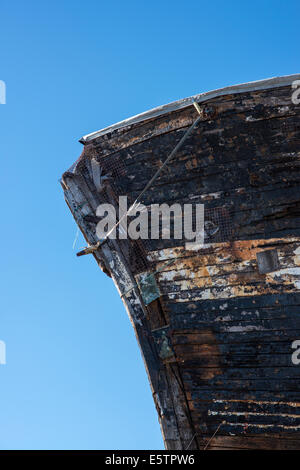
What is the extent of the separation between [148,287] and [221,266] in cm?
102

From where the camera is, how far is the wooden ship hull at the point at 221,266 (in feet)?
19.9

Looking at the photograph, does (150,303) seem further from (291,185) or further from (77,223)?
(291,185)

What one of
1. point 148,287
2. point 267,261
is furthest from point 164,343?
point 267,261

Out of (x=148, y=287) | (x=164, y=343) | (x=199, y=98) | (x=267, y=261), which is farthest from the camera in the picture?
(x=148, y=287)

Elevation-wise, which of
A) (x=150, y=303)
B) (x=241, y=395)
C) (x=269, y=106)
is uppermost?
(x=269, y=106)

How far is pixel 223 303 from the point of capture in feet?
21.0

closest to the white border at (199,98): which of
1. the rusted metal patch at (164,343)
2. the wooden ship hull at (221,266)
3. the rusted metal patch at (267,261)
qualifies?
the wooden ship hull at (221,266)

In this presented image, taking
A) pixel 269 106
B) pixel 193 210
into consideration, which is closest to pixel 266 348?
pixel 193 210

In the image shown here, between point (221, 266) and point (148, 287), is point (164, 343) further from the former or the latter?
point (221, 266)

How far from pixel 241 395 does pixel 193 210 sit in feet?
6.98

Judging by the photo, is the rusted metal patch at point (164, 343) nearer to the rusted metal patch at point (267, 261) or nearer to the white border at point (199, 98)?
the rusted metal patch at point (267, 261)

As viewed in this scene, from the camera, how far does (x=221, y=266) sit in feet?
21.1

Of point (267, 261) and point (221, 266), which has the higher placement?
point (221, 266)

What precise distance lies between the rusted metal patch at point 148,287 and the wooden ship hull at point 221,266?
0.6 inches
